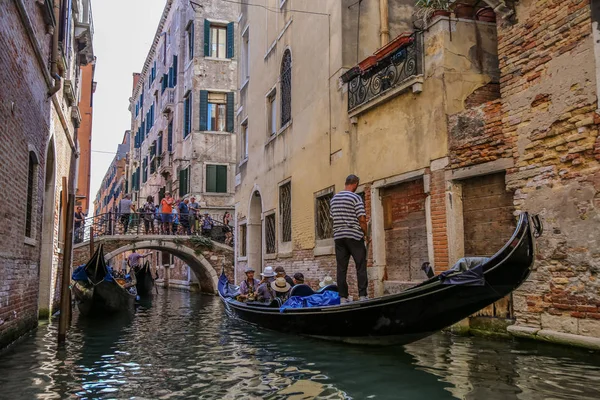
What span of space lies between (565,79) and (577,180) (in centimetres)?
91

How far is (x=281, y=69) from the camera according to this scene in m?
11.7

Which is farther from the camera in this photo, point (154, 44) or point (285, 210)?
point (154, 44)

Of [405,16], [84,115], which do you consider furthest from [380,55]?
[84,115]

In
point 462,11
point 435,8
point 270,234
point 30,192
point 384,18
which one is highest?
point 384,18

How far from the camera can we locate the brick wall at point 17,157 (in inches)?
208

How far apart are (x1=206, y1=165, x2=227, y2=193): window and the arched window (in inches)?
321

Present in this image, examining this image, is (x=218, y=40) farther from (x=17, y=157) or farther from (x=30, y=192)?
(x=17, y=157)

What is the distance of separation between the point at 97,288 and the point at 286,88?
16.5 ft

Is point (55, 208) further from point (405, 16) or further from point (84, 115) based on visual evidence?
point (84, 115)

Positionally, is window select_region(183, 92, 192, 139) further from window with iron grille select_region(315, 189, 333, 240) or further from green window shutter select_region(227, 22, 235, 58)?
window with iron grille select_region(315, 189, 333, 240)

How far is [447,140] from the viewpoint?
21.5 feet

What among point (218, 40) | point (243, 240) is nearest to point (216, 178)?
point (218, 40)

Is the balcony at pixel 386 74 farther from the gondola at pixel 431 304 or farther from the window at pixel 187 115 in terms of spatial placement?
the window at pixel 187 115

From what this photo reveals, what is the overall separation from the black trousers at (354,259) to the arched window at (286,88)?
5715 mm
